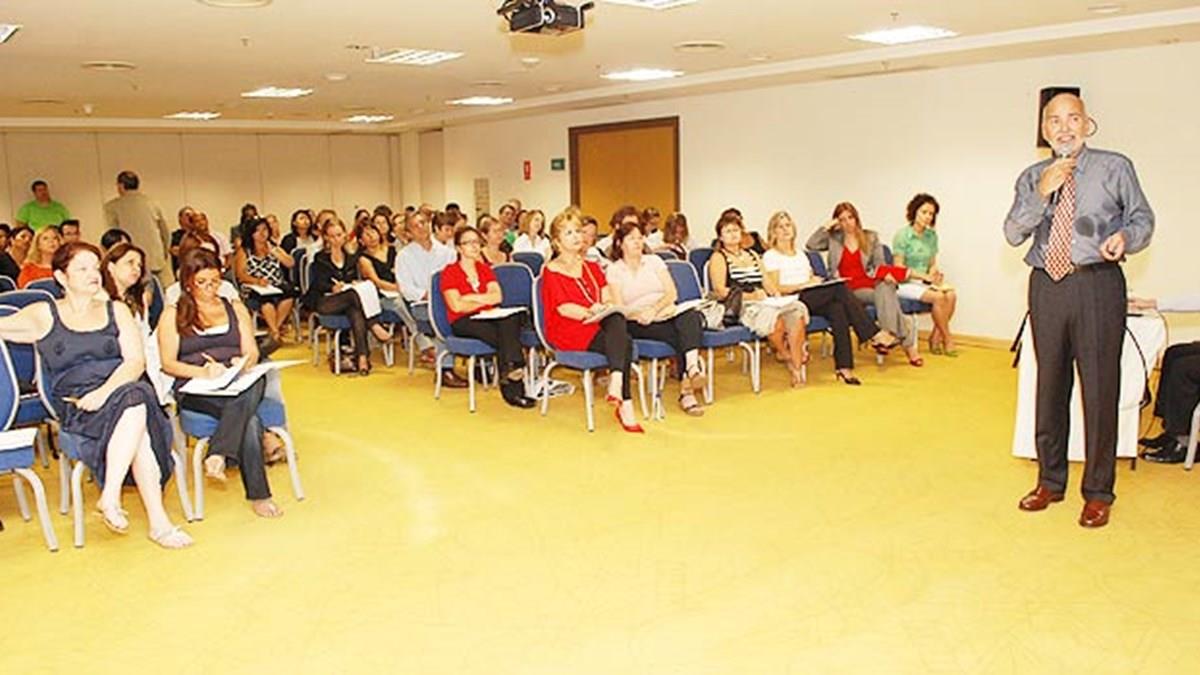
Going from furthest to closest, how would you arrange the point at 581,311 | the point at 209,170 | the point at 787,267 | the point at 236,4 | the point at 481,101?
1. the point at 209,170
2. the point at 481,101
3. the point at 787,267
4. the point at 581,311
5. the point at 236,4

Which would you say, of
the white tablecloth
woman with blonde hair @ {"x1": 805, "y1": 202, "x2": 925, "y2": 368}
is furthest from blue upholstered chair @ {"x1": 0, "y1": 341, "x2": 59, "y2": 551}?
woman with blonde hair @ {"x1": 805, "y1": 202, "x2": 925, "y2": 368}

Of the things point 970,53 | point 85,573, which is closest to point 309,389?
point 85,573

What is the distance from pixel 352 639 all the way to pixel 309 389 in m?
4.32

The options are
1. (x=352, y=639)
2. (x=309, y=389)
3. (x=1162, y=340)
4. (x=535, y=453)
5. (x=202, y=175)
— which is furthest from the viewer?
(x=202, y=175)

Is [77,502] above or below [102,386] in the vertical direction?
below

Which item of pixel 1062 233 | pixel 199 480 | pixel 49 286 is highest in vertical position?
pixel 1062 233

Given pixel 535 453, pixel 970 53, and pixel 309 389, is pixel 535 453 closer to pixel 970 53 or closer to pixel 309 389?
pixel 309 389

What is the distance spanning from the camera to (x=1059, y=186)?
4.04 metres

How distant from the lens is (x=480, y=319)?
21.4 feet

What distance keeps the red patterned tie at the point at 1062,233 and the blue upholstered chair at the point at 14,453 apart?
4208mm

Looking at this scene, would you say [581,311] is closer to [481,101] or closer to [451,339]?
[451,339]

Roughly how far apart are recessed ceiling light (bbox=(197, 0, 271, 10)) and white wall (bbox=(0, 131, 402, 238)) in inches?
403

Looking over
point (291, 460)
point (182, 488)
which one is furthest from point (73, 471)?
point (291, 460)

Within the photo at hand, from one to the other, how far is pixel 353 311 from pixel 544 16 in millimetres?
3446
